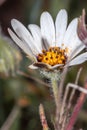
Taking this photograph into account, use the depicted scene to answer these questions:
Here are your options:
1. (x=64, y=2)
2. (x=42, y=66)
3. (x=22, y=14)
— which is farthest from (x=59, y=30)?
(x=22, y=14)

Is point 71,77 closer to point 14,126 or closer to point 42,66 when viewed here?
point 14,126

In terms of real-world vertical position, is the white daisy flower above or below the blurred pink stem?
above

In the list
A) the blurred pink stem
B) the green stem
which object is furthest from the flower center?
the blurred pink stem

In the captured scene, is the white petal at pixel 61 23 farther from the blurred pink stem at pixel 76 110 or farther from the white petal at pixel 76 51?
the blurred pink stem at pixel 76 110

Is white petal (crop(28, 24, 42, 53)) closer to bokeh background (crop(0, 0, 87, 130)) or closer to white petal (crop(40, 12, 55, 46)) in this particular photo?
white petal (crop(40, 12, 55, 46))

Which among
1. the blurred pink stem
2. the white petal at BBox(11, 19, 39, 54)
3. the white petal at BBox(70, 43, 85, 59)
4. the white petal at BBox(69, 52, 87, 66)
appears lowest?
the blurred pink stem

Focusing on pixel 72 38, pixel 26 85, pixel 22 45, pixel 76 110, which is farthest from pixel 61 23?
pixel 26 85

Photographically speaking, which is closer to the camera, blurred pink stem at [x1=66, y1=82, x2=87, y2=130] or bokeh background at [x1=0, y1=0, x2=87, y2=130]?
blurred pink stem at [x1=66, y1=82, x2=87, y2=130]
